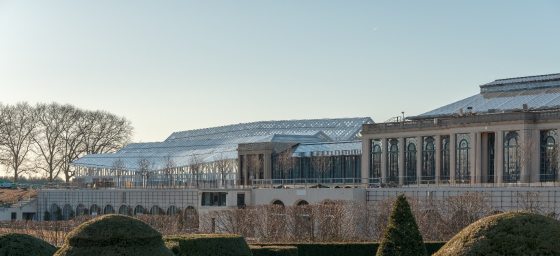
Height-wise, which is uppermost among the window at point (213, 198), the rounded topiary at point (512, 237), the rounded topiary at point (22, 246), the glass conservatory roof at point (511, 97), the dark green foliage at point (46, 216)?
the glass conservatory roof at point (511, 97)

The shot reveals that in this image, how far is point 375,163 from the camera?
87.4m

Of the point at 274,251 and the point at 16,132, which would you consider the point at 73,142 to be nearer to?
the point at 16,132

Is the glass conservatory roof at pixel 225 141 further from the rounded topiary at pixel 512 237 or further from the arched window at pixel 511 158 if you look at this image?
the rounded topiary at pixel 512 237

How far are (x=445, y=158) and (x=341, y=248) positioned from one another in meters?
30.3

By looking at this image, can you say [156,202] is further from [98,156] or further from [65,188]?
[98,156]

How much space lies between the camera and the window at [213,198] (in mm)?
85250

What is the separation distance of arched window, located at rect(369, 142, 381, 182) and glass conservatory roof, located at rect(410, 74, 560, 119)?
4.55 metres

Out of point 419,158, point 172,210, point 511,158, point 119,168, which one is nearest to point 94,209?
point 172,210

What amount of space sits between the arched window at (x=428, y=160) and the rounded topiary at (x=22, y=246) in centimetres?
5421

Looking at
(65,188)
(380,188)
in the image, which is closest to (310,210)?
(380,188)

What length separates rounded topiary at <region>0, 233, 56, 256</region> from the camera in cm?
2976

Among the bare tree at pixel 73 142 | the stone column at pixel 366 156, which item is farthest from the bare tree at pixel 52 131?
the stone column at pixel 366 156

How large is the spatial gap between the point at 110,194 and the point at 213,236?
69057 millimetres

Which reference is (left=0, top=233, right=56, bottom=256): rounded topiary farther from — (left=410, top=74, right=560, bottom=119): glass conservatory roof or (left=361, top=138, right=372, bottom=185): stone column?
(left=361, top=138, right=372, bottom=185): stone column
